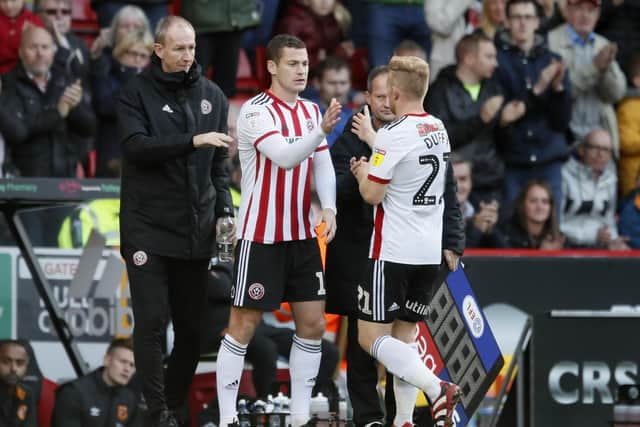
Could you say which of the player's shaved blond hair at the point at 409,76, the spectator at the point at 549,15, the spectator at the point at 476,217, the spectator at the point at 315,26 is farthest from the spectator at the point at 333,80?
the player's shaved blond hair at the point at 409,76

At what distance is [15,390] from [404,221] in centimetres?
359

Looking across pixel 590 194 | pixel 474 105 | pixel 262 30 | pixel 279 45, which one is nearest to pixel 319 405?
pixel 279 45

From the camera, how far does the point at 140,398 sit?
10.6 m

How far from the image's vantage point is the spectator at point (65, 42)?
1253 centimetres

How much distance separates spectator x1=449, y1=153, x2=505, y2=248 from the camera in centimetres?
1247

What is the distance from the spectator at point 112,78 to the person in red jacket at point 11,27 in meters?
0.67

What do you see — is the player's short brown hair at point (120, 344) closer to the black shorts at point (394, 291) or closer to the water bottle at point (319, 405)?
the water bottle at point (319, 405)

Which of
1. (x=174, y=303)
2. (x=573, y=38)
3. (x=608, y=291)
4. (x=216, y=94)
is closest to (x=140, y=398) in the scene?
(x=174, y=303)

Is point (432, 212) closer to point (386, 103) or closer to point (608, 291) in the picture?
point (386, 103)

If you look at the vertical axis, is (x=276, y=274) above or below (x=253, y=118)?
below

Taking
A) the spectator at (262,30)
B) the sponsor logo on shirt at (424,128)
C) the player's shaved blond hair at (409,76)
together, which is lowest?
the sponsor logo on shirt at (424,128)

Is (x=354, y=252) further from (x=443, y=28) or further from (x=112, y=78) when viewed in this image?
(x=443, y=28)

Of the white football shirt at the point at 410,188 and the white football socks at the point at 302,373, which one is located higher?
the white football shirt at the point at 410,188

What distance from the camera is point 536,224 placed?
41.5ft
